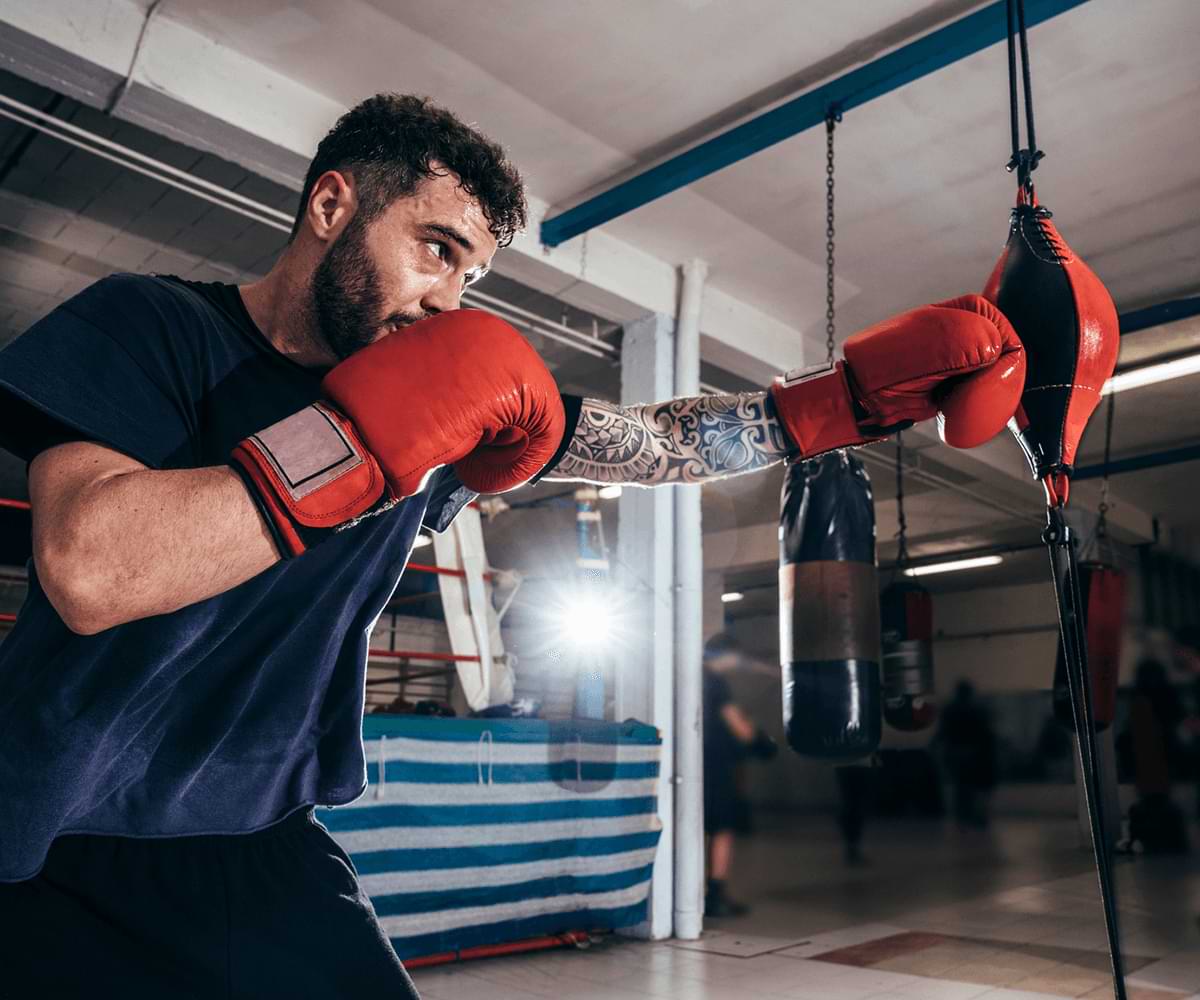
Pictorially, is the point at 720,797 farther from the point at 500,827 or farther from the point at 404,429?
the point at 404,429

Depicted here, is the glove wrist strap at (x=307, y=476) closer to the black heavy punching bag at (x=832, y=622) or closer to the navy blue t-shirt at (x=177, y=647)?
the navy blue t-shirt at (x=177, y=647)

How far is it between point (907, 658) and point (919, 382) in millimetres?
4729

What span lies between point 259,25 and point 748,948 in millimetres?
4328

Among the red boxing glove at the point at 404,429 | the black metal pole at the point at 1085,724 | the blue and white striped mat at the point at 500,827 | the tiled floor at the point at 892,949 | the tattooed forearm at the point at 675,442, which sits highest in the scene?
the tattooed forearm at the point at 675,442

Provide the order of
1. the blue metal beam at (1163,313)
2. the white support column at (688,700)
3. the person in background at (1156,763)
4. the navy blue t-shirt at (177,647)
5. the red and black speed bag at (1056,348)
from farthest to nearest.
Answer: the person in background at (1156,763) → the blue metal beam at (1163,313) → the white support column at (688,700) → the red and black speed bag at (1056,348) → the navy blue t-shirt at (177,647)

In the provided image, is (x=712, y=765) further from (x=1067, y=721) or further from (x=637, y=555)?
(x=1067, y=721)

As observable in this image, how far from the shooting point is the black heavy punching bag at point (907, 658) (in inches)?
222

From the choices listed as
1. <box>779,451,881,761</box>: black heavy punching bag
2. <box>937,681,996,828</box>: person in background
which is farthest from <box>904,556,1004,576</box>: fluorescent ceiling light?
<box>779,451,881,761</box>: black heavy punching bag

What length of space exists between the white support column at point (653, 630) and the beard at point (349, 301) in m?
3.78

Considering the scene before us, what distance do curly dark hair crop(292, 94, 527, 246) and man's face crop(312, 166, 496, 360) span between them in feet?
0.06

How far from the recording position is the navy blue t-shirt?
0.90 meters

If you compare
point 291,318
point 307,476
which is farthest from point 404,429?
point 291,318

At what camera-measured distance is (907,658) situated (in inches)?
231

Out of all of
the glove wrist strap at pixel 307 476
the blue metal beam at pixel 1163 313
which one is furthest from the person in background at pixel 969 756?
the glove wrist strap at pixel 307 476
